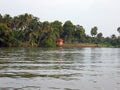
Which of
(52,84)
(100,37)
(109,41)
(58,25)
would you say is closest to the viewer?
(52,84)

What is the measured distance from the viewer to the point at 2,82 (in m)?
17.9

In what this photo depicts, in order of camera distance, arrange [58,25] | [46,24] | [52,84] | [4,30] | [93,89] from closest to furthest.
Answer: [93,89], [52,84], [4,30], [46,24], [58,25]

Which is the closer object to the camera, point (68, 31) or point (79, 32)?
point (68, 31)

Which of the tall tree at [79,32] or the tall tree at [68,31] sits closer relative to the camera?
the tall tree at [68,31]

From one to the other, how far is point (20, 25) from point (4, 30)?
14232mm

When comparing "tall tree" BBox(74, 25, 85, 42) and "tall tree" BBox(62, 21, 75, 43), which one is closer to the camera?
"tall tree" BBox(62, 21, 75, 43)

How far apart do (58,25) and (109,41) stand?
33829 millimetres

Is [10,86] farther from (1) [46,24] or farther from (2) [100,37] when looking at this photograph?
(2) [100,37]

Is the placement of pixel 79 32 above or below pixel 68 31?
below

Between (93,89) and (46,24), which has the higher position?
(46,24)

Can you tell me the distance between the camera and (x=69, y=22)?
141 metres

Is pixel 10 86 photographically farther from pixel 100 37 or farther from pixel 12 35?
pixel 100 37

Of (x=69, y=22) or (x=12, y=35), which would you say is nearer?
(x=12, y=35)

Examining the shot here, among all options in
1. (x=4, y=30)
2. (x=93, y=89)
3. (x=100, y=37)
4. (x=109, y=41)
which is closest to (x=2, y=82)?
(x=93, y=89)
